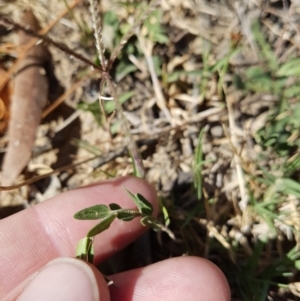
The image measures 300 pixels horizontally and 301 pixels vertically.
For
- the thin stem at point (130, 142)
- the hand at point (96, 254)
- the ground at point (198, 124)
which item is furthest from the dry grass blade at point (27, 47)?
the thin stem at point (130, 142)

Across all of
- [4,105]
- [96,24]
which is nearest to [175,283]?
[96,24]

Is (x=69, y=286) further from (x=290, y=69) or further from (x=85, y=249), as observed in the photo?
(x=290, y=69)

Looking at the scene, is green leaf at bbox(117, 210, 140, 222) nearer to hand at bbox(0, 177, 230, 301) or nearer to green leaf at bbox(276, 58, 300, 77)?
hand at bbox(0, 177, 230, 301)

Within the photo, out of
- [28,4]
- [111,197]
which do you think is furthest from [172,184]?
[28,4]

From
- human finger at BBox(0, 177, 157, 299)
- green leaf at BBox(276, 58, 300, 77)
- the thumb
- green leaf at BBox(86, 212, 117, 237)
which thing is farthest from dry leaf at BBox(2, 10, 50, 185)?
green leaf at BBox(276, 58, 300, 77)

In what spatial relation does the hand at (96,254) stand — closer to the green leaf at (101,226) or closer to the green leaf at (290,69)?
the green leaf at (101,226)
